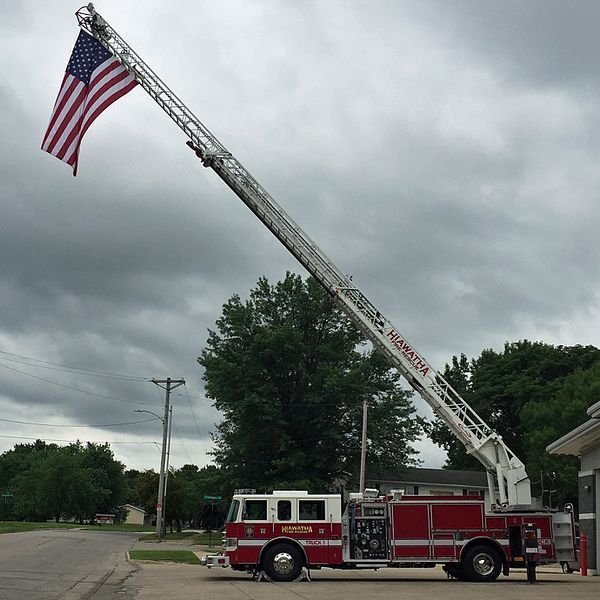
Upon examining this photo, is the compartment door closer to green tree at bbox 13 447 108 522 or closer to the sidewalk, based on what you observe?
the sidewalk

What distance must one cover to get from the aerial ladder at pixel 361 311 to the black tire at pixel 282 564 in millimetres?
5516

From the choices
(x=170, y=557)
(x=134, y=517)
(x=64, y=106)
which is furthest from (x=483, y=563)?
(x=134, y=517)

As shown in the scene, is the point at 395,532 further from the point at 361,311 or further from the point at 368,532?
the point at 361,311

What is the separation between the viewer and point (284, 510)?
2055cm

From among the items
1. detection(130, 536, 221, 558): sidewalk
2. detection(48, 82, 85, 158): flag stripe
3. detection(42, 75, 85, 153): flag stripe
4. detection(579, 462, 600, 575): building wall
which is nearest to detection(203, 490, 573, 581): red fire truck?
detection(579, 462, 600, 575): building wall

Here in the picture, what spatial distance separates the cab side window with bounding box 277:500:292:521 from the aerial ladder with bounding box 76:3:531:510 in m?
4.76

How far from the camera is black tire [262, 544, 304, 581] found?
1998cm

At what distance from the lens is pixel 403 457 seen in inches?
1870

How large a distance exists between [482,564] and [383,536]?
8.45 feet

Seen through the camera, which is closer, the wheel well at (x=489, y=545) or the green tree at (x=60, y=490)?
the wheel well at (x=489, y=545)

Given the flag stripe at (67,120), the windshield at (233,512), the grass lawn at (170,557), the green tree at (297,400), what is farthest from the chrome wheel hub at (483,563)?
the green tree at (297,400)

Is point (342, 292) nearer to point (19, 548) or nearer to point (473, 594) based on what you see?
point (473, 594)

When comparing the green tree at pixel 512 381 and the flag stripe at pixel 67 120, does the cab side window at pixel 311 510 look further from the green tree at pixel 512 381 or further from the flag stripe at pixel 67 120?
the green tree at pixel 512 381

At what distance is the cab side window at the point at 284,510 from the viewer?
20469 mm
